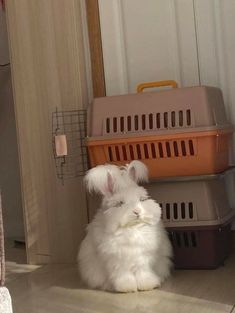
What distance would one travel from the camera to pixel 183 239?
6.51ft

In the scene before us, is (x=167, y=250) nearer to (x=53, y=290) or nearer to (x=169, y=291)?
(x=169, y=291)

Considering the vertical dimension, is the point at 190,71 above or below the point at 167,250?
above

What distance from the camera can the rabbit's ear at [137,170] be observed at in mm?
1862

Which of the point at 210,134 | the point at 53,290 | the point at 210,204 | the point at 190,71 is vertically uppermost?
the point at 190,71

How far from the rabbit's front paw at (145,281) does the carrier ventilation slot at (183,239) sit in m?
0.26

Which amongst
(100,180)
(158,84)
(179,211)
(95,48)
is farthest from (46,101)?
(179,211)

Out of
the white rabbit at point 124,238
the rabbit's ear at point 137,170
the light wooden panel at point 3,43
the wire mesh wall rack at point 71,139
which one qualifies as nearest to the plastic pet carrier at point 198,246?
the white rabbit at point 124,238

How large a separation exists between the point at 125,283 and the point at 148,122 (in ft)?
1.85

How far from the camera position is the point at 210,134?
1.87 meters

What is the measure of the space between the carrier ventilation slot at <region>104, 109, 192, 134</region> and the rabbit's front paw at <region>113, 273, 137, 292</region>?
51cm

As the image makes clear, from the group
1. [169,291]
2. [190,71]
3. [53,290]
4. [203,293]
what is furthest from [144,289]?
[190,71]

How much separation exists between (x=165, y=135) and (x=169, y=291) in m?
0.52

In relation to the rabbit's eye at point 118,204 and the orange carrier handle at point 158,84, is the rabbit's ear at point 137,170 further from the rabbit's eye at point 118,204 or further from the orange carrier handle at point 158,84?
the orange carrier handle at point 158,84

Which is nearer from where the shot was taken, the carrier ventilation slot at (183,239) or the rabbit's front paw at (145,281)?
the rabbit's front paw at (145,281)
